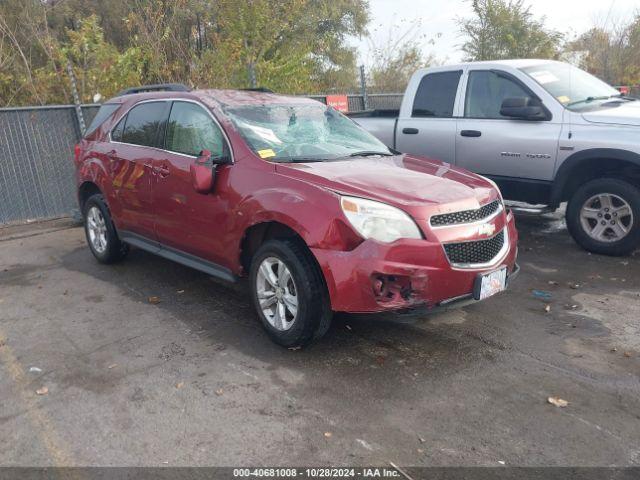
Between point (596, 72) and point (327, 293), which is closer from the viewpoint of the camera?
point (327, 293)

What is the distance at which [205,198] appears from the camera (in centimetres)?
444

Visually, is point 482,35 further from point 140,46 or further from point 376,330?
point 376,330

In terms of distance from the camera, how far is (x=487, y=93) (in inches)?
262

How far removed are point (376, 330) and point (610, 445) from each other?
5.94 feet

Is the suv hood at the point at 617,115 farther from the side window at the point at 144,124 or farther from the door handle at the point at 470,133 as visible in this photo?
the side window at the point at 144,124

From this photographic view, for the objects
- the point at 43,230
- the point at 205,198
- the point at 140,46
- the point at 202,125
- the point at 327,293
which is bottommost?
the point at 43,230

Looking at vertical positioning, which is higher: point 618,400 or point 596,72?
point 596,72

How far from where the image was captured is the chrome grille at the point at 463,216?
3.63 m

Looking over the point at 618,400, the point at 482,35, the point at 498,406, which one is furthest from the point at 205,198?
the point at 482,35

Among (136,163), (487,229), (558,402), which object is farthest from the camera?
(136,163)

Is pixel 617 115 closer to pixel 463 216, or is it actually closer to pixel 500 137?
pixel 500 137

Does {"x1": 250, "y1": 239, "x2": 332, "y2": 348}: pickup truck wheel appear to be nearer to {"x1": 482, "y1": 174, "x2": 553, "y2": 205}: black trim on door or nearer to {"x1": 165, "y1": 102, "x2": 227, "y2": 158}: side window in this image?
{"x1": 165, "y1": 102, "x2": 227, "y2": 158}: side window

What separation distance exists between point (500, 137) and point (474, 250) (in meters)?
3.06

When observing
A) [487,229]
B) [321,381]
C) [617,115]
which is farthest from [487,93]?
[321,381]
